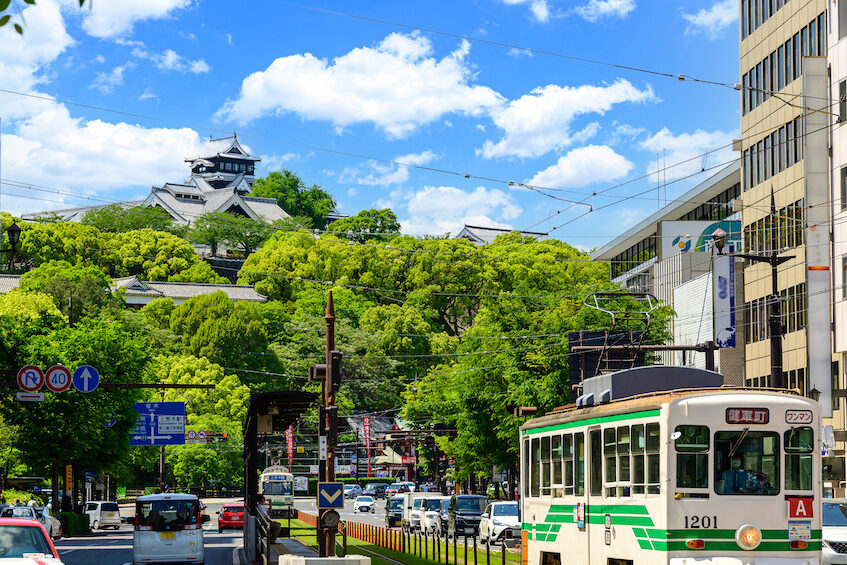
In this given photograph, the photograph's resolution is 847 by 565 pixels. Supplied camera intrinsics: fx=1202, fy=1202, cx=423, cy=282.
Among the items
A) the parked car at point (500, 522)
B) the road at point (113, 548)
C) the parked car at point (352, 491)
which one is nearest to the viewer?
the road at point (113, 548)

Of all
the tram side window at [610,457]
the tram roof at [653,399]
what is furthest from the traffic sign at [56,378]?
the tram side window at [610,457]

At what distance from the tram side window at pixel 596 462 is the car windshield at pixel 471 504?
29.1m

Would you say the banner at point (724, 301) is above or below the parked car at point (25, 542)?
above

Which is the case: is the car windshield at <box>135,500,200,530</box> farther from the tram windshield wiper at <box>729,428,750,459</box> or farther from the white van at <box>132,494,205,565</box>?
the tram windshield wiper at <box>729,428,750,459</box>

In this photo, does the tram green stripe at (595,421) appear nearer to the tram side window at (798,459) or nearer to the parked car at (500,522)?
Answer: the tram side window at (798,459)

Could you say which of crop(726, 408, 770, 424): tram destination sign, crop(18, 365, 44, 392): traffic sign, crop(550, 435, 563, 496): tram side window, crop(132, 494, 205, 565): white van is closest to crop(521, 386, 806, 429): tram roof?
crop(726, 408, 770, 424): tram destination sign

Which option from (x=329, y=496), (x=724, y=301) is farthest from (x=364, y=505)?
(x=329, y=496)

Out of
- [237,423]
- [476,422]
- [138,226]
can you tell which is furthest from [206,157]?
[476,422]

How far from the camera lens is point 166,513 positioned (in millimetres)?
30578

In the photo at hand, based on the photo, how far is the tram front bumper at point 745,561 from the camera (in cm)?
1530

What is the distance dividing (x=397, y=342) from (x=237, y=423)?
2353 centimetres

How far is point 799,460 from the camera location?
16.1m

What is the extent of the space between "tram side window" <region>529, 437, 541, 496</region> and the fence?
13.1 ft

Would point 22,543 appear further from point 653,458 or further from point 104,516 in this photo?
point 104,516
